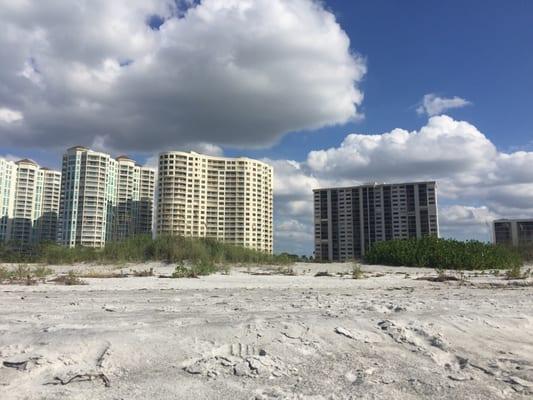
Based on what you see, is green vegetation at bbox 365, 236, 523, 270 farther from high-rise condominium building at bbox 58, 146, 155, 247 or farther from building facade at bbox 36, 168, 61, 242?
building facade at bbox 36, 168, 61, 242

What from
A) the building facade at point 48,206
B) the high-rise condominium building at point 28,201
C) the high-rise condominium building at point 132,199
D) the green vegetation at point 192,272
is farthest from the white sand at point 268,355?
the building facade at point 48,206

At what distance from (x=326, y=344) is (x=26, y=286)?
11.1m

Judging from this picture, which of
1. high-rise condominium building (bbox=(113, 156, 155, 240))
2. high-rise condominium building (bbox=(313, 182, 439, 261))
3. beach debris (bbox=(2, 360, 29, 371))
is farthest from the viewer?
high-rise condominium building (bbox=(113, 156, 155, 240))

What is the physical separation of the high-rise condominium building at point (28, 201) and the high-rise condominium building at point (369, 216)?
4536 cm

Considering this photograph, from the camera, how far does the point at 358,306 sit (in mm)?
7965

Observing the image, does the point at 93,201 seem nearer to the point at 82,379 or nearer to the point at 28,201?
the point at 28,201

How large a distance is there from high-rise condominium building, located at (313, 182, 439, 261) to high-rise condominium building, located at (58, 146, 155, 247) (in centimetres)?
2945

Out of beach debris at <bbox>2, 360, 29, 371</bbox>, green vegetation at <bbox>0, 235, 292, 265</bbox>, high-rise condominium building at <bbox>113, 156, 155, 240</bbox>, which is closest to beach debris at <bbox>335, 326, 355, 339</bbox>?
beach debris at <bbox>2, 360, 29, 371</bbox>

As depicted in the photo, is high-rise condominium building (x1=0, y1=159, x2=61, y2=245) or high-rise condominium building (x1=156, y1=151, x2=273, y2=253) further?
high-rise condominium building (x1=0, y1=159, x2=61, y2=245)

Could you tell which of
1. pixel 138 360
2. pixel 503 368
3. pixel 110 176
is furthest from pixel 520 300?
pixel 110 176

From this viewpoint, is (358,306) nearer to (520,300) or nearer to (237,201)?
(520,300)

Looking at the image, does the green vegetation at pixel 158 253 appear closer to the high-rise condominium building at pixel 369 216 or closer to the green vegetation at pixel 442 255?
the green vegetation at pixel 442 255

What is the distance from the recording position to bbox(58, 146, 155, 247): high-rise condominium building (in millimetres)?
63469

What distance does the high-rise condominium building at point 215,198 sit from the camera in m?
62.2
